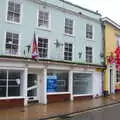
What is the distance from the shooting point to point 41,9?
20.8 meters

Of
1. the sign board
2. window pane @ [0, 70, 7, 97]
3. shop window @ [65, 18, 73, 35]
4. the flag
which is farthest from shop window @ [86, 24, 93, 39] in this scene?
window pane @ [0, 70, 7, 97]

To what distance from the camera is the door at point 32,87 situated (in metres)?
19.8

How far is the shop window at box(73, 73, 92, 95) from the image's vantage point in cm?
2342

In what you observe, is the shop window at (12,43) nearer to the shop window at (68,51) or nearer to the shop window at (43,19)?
the shop window at (43,19)

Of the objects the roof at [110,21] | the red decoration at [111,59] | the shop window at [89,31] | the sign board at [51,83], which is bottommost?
the sign board at [51,83]

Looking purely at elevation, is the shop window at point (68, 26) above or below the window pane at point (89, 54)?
above

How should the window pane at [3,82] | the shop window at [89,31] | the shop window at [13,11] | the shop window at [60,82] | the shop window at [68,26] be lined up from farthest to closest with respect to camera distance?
the shop window at [89,31] < the shop window at [68,26] < the shop window at [60,82] < the shop window at [13,11] < the window pane at [3,82]

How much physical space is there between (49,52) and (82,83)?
A: 194 inches

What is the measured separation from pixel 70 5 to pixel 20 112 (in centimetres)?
1074

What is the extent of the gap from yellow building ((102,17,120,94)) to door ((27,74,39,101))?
26.1 feet

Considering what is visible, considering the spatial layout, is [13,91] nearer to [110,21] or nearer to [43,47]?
[43,47]

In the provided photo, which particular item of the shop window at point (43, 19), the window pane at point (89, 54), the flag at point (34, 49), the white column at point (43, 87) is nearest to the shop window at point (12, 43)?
the flag at point (34, 49)

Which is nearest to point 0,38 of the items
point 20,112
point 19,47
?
point 19,47

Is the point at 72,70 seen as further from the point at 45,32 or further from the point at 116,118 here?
the point at 116,118
